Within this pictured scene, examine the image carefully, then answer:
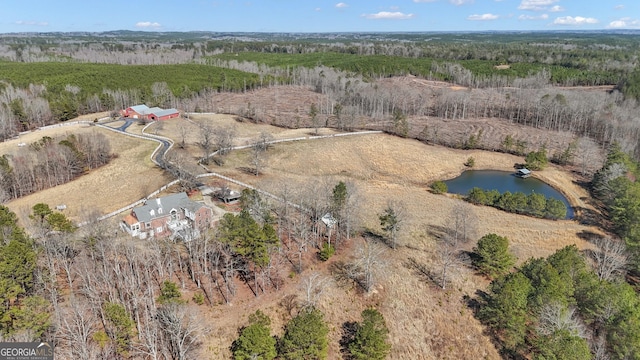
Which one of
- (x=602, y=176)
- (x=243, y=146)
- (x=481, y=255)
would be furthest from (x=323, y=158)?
(x=602, y=176)

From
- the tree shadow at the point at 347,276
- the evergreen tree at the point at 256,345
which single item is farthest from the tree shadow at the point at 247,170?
the evergreen tree at the point at 256,345

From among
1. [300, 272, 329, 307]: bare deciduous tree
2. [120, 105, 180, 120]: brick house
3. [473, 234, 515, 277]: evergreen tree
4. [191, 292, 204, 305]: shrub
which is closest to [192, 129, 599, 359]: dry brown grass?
[300, 272, 329, 307]: bare deciduous tree

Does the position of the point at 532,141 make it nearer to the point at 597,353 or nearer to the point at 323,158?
the point at 323,158

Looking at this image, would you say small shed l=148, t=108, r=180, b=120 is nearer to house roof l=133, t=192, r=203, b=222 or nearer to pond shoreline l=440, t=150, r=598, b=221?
house roof l=133, t=192, r=203, b=222

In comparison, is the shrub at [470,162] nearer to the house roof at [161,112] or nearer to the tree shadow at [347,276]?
the tree shadow at [347,276]

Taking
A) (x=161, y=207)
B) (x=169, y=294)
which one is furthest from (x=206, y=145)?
(x=169, y=294)

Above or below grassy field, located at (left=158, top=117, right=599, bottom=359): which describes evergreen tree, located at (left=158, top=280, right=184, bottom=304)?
above

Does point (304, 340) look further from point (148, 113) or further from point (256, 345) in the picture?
point (148, 113)
